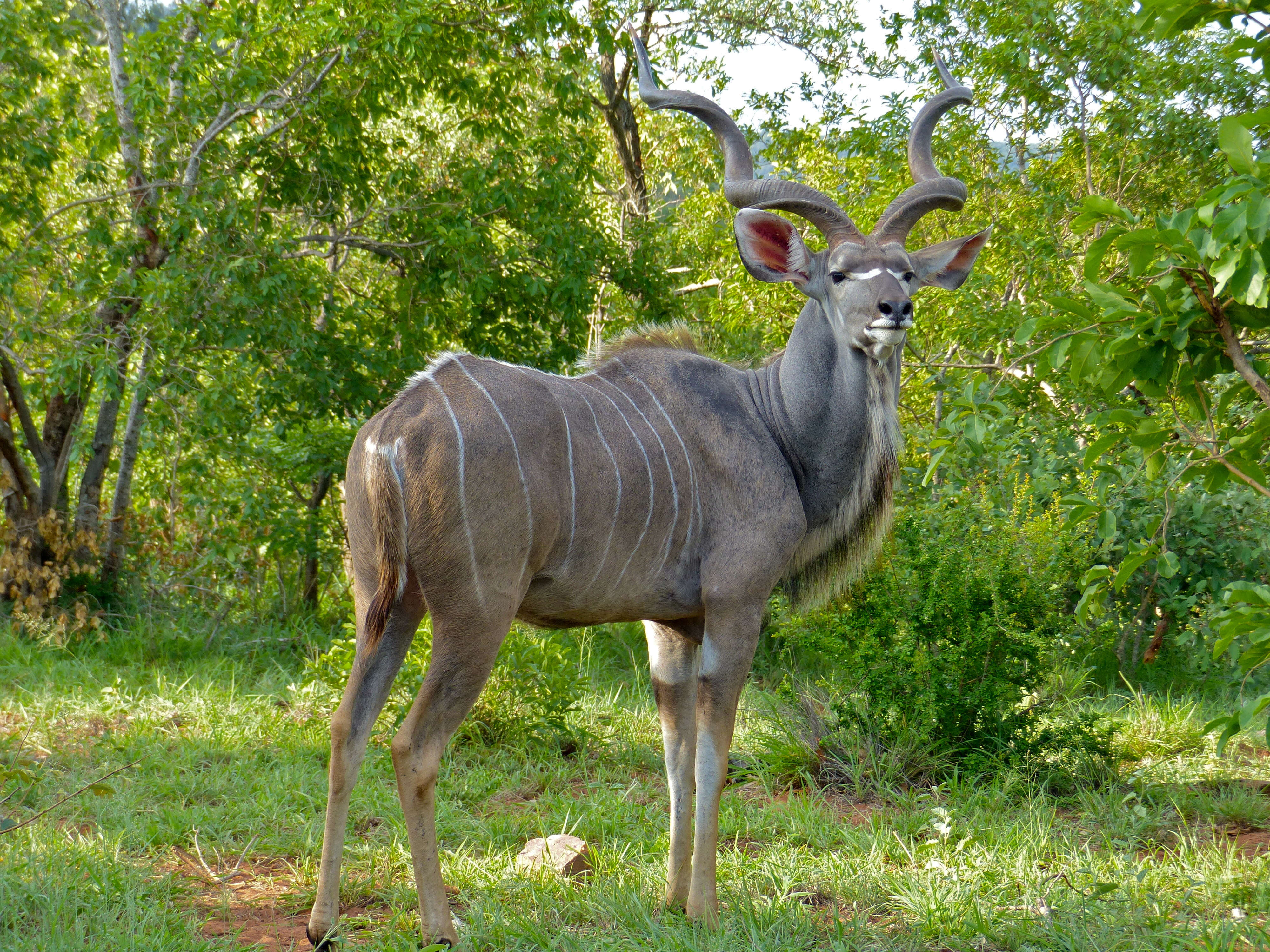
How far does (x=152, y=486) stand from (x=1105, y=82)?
264 inches

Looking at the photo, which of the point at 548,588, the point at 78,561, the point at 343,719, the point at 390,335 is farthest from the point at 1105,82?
the point at 78,561

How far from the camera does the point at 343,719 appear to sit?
291 cm

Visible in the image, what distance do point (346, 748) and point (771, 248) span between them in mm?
1953

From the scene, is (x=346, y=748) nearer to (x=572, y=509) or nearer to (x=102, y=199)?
(x=572, y=509)

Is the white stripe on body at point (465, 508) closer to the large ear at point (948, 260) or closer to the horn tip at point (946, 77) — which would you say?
the large ear at point (948, 260)

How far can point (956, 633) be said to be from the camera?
4.37 m

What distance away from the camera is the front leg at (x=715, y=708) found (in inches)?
120

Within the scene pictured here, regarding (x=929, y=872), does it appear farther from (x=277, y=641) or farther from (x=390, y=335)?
(x=390, y=335)

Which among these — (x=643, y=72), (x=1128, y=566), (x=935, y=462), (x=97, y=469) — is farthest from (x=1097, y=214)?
(x=97, y=469)

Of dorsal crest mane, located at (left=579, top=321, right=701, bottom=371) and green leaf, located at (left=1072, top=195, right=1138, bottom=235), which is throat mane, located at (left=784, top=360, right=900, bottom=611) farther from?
green leaf, located at (left=1072, top=195, right=1138, bottom=235)

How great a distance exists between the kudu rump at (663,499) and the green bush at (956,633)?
2.96 ft

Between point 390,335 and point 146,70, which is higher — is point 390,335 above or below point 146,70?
below

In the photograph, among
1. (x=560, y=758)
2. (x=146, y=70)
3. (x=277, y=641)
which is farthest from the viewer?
(x=277, y=641)

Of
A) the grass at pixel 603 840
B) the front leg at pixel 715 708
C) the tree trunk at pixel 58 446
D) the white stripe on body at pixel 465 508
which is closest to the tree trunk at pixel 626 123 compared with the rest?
the tree trunk at pixel 58 446
